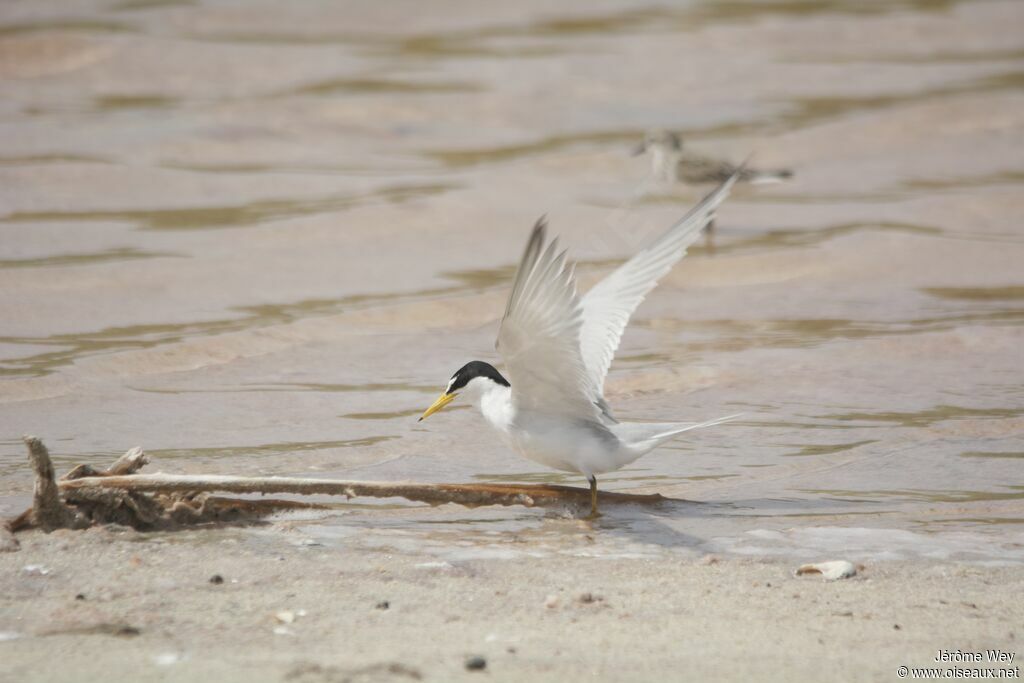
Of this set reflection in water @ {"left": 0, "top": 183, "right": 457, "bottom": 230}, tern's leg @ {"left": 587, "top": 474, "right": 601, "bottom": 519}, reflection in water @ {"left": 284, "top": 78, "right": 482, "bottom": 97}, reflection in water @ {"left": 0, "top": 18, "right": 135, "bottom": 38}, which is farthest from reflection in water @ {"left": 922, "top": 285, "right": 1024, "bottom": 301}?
reflection in water @ {"left": 0, "top": 18, "right": 135, "bottom": 38}

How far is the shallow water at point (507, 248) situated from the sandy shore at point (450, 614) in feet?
1.13

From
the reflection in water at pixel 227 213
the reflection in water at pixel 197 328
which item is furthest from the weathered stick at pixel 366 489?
the reflection in water at pixel 227 213

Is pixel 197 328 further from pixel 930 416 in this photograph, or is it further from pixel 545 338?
pixel 930 416

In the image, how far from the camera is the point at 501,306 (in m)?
9.19

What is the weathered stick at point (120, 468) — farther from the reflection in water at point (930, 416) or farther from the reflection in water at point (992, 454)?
the reflection in water at point (992, 454)

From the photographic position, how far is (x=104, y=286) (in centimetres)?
921

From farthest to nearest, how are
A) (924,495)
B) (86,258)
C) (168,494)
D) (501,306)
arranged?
(86,258) < (501,306) < (924,495) < (168,494)

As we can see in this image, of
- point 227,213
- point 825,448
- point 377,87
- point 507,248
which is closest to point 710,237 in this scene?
point 507,248

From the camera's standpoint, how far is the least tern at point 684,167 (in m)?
11.2

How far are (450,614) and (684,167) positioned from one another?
7.46 metres

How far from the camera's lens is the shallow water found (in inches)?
247

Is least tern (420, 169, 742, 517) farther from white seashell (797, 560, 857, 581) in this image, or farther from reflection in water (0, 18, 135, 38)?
reflection in water (0, 18, 135, 38)

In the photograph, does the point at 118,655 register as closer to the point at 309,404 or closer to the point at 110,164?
the point at 309,404

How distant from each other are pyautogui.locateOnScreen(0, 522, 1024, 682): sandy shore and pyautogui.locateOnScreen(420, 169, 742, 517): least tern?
74 centimetres
